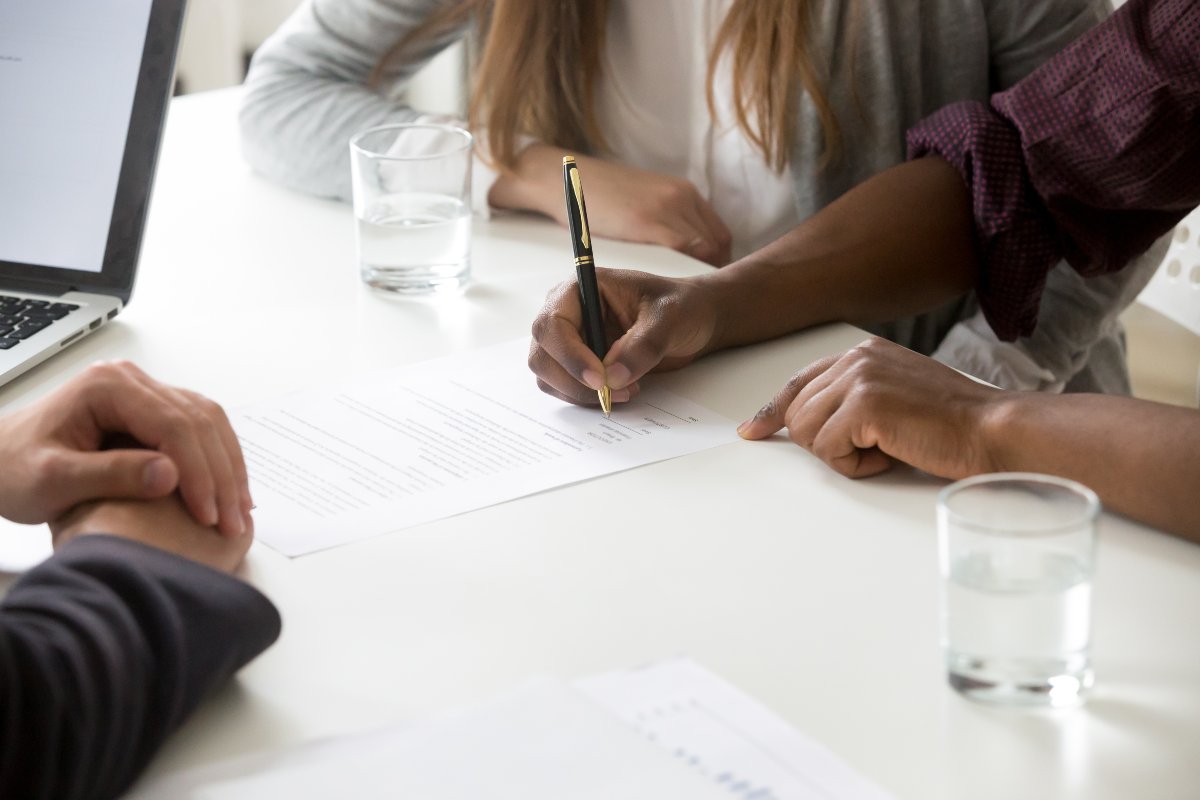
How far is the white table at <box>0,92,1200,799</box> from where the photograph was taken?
58 centimetres

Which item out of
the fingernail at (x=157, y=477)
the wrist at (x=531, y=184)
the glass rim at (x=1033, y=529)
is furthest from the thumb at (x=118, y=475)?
the wrist at (x=531, y=184)

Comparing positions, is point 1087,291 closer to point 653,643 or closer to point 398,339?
point 398,339

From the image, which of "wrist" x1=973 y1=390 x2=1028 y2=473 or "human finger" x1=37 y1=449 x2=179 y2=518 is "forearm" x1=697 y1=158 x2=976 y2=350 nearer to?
"wrist" x1=973 y1=390 x2=1028 y2=473

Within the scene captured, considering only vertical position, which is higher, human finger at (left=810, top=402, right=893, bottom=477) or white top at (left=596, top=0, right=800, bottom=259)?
white top at (left=596, top=0, right=800, bottom=259)

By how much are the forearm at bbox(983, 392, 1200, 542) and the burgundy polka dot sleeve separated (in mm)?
369

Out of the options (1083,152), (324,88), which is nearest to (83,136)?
(324,88)

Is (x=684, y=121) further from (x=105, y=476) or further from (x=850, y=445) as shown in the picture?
(x=105, y=476)

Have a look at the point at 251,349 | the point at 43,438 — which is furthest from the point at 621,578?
the point at 251,349

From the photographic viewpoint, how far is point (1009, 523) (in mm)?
612

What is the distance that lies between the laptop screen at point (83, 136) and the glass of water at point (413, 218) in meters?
0.19

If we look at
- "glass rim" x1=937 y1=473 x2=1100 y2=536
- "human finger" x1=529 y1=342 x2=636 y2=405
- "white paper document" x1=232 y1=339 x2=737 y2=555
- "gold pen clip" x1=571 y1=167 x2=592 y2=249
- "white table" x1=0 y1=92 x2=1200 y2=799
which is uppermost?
"gold pen clip" x1=571 y1=167 x2=592 y2=249

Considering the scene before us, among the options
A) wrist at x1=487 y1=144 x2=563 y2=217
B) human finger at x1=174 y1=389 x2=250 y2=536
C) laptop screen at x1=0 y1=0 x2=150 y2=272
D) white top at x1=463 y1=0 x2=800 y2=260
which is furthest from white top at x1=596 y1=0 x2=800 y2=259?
human finger at x1=174 y1=389 x2=250 y2=536

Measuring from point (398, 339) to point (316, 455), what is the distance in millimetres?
218

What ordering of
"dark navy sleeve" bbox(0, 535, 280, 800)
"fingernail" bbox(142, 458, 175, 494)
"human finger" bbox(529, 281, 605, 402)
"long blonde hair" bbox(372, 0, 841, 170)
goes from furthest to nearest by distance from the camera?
"long blonde hair" bbox(372, 0, 841, 170) → "human finger" bbox(529, 281, 605, 402) → "fingernail" bbox(142, 458, 175, 494) → "dark navy sleeve" bbox(0, 535, 280, 800)
